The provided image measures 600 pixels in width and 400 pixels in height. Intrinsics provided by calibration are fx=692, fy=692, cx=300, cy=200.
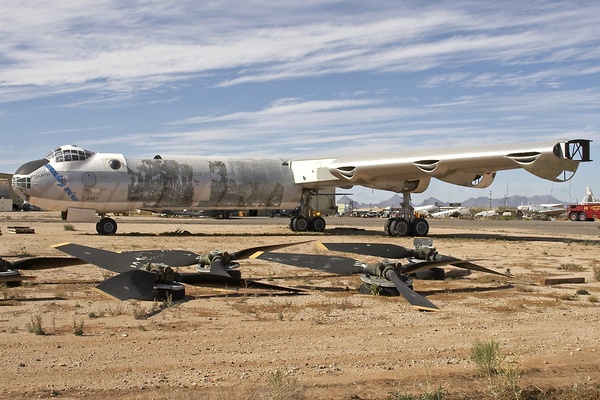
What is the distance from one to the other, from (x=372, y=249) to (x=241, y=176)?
61.7 feet

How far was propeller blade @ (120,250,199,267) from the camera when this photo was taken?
509 inches

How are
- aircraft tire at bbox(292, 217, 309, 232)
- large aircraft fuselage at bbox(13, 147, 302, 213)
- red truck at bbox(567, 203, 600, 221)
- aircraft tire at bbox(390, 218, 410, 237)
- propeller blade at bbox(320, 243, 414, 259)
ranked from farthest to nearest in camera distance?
red truck at bbox(567, 203, 600, 221), aircraft tire at bbox(292, 217, 309, 232), aircraft tire at bbox(390, 218, 410, 237), large aircraft fuselage at bbox(13, 147, 302, 213), propeller blade at bbox(320, 243, 414, 259)

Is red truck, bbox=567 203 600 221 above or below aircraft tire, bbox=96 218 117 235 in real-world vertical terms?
below

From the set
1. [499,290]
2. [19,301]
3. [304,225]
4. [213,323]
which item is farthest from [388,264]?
[304,225]

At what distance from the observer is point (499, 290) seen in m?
14.7

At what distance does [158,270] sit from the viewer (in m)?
12.4

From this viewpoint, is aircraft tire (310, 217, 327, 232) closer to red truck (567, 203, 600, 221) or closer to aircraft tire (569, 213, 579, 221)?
red truck (567, 203, 600, 221)

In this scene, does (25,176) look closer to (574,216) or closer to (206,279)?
(206,279)

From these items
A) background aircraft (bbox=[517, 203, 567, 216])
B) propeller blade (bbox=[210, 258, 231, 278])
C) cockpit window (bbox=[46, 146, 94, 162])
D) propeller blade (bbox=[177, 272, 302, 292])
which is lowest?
background aircraft (bbox=[517, 203, 567, 216])

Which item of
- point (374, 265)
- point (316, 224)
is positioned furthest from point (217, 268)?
point (316, 224)

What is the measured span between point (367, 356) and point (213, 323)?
9.66ft

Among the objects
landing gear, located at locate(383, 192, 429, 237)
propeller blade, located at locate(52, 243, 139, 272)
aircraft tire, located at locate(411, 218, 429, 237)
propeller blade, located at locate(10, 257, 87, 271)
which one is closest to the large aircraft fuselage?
landing gear, located at locate(383, 192, 429, 237)

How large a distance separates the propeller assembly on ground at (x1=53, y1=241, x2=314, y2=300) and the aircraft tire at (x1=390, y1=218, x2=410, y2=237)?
18771mm

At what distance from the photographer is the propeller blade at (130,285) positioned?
1114 centimetres
